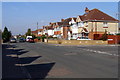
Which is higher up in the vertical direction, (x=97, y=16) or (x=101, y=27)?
(x=97, y=16)

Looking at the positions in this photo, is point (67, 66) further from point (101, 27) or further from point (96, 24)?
point (101, 27)

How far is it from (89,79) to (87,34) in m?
53.1

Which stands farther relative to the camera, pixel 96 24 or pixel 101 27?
pixel 101 27

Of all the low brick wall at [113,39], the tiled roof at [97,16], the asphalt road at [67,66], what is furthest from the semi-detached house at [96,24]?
the asphalt road at [67,66]

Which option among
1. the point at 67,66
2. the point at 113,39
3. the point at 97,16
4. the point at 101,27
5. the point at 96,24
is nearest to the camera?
the point at 67,66

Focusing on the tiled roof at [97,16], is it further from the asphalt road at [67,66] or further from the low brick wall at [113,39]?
the asphalt road at [67,66]

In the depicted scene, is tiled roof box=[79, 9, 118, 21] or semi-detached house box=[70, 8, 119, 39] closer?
semi-detached house box=[70, 8, 119, 39]

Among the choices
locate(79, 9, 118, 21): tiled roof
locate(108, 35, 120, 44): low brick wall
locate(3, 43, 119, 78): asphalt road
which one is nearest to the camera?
locate(3, 43, 119, 78): asphalt road

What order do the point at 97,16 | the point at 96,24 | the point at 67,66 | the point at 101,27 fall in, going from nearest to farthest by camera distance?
1. the point at 67,66
2. the point at 96,24
3. the point at 101,27
4. the point at 97,16

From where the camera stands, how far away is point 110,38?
48406mm

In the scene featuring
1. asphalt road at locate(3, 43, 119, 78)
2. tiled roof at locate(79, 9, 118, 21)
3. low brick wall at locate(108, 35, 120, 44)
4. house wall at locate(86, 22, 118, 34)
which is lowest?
asphalt road at locate(3, 43, 119, 78)

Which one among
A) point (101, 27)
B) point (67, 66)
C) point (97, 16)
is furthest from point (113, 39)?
point (67, 66)

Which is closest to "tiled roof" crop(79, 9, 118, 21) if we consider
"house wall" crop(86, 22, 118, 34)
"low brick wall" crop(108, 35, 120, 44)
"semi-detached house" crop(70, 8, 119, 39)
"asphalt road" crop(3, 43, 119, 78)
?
"semi-detached house" crop(70, 8, 119, 39)

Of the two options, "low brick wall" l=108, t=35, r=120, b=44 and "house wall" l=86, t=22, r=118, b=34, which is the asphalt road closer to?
"low brick wall" l=108, t=35, r=120, b=44
